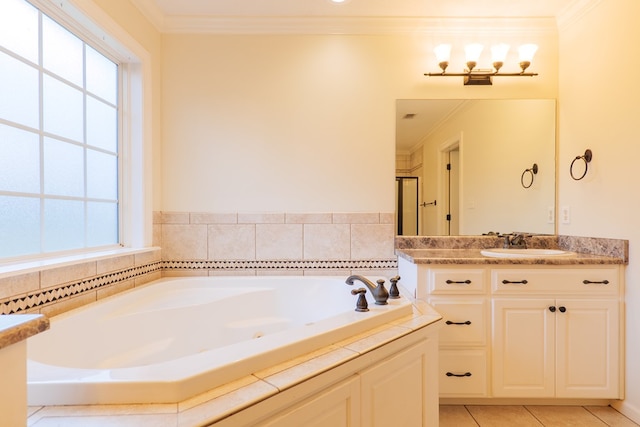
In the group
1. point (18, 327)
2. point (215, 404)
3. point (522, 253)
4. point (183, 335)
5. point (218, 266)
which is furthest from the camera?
point (218, 266)

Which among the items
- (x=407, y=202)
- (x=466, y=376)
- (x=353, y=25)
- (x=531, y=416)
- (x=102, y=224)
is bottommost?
(x=531, y=416)

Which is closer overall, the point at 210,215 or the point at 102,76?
the point at 102,76

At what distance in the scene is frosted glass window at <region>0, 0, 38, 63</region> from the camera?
4.43ft

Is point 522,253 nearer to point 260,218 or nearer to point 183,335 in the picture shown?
point 260,218

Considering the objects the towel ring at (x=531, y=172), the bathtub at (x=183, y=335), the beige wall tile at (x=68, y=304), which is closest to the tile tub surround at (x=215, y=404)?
the bathtub at (x=183, y=335)

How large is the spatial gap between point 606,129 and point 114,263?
9.52 ft

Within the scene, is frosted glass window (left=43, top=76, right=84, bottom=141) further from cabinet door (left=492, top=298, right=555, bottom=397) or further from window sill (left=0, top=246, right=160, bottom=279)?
cabinet door (left=492, top=298, right=555, bottom=397)

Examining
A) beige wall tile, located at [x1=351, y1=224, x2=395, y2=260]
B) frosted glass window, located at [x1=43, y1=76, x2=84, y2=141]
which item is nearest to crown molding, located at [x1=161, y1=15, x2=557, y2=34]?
frosted glass window, located at [x1=43, y1=76, x2=84, y2=141]

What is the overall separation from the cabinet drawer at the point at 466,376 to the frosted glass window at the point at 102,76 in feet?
8.17

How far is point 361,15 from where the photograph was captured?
7.24ft

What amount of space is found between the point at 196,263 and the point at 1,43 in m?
1.49

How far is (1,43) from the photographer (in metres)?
1.33

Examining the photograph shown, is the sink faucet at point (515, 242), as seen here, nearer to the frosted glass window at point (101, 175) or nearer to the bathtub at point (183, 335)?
the bathtub at point (183, 335)

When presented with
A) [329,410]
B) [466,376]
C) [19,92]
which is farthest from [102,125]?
[466,376]
